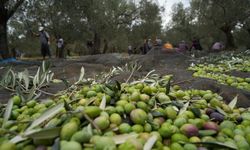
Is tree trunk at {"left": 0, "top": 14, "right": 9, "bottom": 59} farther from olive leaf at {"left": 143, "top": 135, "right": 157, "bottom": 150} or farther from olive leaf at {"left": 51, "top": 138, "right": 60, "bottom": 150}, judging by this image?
olive leaf at {"left": 143, "top": 135, "right": 157, "bottom": 150}

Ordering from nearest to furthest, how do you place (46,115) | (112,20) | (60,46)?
1. (46,115)
2. (60,46)
3. (112,20)

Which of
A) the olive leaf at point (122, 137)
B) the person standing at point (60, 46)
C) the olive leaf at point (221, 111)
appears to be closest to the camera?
the olive leaf at point (122, 137)

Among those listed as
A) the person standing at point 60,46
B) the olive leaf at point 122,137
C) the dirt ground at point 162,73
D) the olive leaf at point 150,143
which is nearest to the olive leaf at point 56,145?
the olive leaf at point 122,137

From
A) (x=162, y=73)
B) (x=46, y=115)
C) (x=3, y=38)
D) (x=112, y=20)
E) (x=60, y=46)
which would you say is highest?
(x=112, y=20)

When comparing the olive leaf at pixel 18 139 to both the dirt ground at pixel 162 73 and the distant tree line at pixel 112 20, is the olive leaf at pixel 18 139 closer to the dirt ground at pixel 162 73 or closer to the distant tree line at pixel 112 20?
the dirt ground at pixel 162 73

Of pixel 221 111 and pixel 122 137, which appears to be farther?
pixel 221 111

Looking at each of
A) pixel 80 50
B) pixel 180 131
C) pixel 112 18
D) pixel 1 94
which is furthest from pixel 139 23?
pixel 180 131

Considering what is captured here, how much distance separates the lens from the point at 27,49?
46.6 meters

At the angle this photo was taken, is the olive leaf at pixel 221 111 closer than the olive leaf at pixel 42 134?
No

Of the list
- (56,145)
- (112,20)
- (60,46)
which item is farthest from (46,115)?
(112,20)

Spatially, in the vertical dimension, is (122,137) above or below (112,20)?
below

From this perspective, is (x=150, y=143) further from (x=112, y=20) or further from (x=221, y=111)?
(x=112, y=20)

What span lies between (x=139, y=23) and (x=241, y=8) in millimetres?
13426

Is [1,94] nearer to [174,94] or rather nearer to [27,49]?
[174,94]
